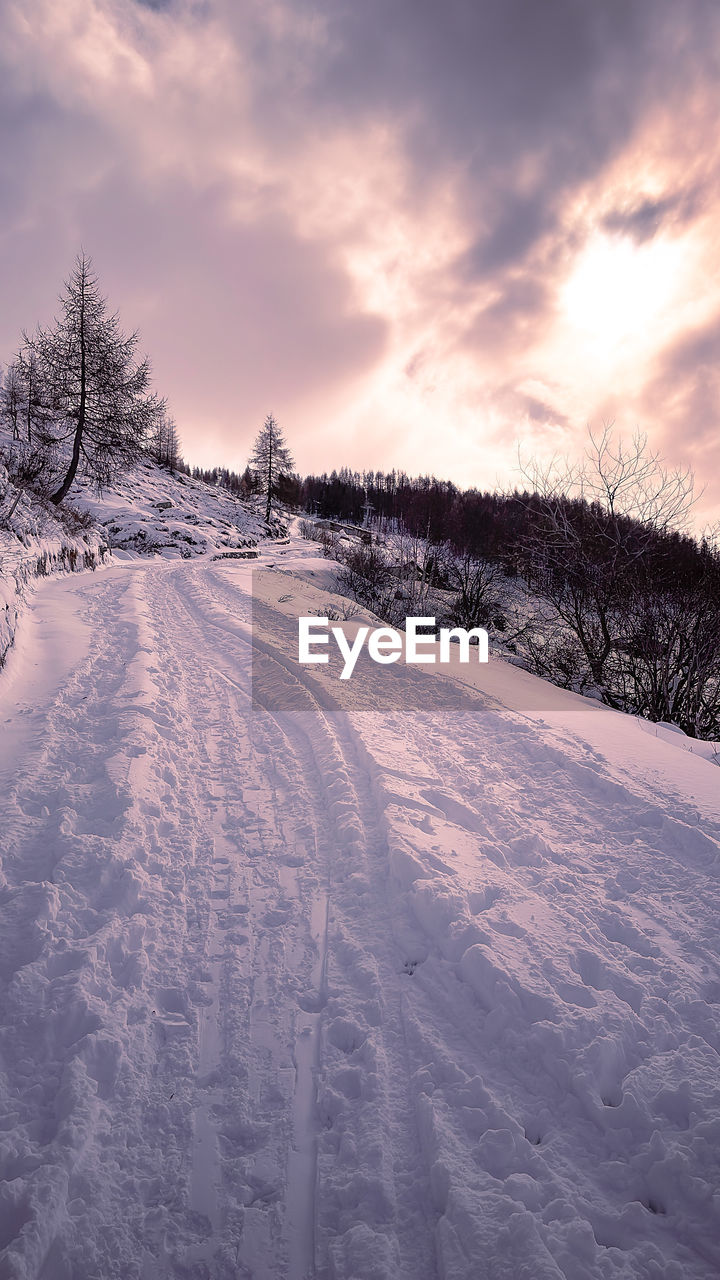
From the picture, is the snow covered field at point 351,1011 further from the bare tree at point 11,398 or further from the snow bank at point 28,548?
the bare tree at point 11,398

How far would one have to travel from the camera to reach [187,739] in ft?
14.7

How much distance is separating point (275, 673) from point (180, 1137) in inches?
192

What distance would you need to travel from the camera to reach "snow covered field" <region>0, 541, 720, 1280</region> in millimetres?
1508

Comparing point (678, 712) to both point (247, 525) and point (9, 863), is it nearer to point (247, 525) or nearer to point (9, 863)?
point (9, 863)

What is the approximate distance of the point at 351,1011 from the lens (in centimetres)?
218

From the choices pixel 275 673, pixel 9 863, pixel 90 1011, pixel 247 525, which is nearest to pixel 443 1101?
pixel 90 1011

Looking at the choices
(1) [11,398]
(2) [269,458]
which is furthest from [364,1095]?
(2) [269,458]

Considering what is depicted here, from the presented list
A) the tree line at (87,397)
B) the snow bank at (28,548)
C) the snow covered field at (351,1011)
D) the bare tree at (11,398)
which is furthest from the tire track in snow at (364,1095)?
the bare tree at (11,398)
